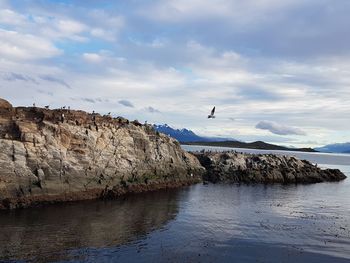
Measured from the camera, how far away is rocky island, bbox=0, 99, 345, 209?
51125 mm

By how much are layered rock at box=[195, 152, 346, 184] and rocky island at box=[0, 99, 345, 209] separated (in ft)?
40.1

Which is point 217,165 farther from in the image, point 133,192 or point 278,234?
point 278,234

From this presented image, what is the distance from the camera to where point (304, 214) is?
181 ft

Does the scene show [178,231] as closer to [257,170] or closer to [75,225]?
[75,225]

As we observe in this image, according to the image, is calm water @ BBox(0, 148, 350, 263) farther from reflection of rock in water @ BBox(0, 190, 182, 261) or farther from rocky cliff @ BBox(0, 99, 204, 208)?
rocky cliff @ BBox(0, 99, 204, 208)

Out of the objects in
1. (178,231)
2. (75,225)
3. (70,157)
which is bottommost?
(75,225)

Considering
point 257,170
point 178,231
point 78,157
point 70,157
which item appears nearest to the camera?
point 178,231

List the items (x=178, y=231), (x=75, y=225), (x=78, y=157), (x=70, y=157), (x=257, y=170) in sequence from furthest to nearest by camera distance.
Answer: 1. (x=257, y=170)
2. (x=78, y=157)
3. (x=70, y=157)
4. (x=75, y=225)
5. (x=178, y=231)

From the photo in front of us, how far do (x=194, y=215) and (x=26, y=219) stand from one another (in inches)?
759

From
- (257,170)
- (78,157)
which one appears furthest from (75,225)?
(257,170)

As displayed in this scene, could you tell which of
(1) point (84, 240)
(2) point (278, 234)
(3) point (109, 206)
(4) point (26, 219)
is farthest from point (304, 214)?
(4) point (26, 219)

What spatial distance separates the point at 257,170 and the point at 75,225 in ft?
201

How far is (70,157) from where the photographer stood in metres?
56.9

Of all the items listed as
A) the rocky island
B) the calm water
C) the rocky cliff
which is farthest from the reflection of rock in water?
the rocky island
